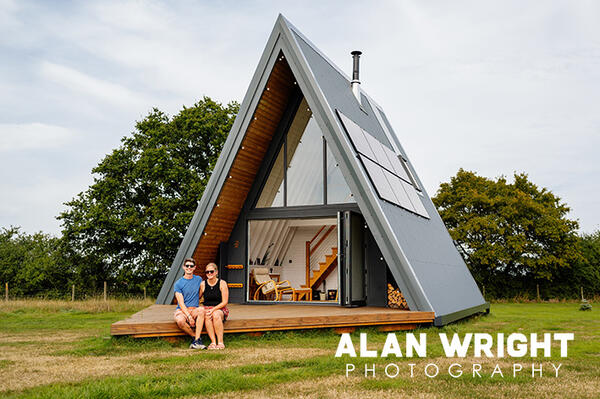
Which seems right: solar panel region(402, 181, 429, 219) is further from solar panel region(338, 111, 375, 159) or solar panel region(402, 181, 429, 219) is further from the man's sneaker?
the man's sneaker

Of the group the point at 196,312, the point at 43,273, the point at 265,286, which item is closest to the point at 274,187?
the point at 265,286

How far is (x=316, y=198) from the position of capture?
32.8 ft

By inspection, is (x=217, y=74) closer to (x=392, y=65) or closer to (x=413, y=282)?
(x=392, y=65)

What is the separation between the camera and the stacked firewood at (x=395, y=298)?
8.80 meters

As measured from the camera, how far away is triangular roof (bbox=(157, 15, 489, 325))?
7746mm

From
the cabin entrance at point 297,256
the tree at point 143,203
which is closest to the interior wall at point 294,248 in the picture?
the cabin entrance at point 297,256

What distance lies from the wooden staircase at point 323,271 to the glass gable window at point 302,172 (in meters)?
2.48

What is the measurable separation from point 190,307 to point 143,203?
49.9 ft

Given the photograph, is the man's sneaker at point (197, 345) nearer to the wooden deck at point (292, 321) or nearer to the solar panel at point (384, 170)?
the wooden deck at point (292, 321)

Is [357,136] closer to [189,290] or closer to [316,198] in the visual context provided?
[316,198]

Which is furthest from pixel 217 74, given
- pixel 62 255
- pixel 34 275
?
pixel 34 275

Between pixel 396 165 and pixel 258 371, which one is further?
pixel 396 165

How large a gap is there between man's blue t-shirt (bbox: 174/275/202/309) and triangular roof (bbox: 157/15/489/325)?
267 cm

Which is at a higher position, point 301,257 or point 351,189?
point 351,189
